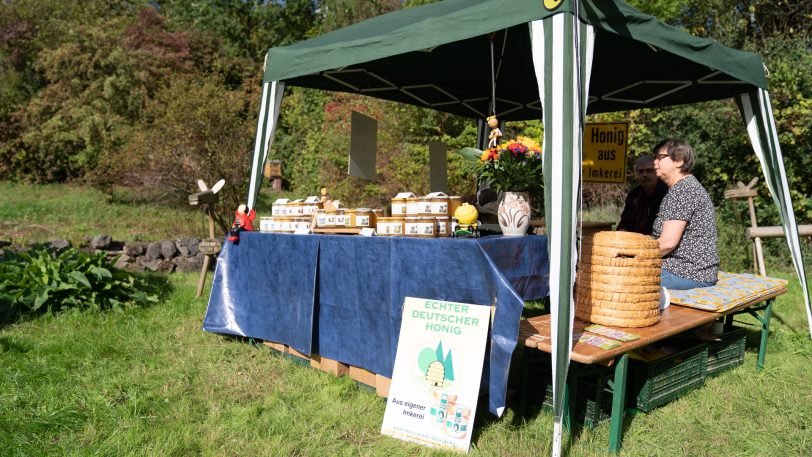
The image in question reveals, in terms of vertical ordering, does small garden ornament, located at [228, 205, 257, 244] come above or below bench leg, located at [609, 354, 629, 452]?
above

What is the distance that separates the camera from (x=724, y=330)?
13.0 ft

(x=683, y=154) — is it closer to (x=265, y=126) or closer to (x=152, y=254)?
(x=265, y=126)

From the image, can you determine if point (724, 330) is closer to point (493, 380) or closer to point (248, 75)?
point (493, 380)

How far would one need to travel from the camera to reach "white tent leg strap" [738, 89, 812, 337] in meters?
3.93

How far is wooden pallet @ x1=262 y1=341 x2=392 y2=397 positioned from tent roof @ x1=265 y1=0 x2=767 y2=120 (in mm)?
1813

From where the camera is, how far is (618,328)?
9.16 ft

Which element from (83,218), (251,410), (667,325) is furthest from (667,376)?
(83,218)

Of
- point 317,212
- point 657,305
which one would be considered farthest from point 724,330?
point 317,212

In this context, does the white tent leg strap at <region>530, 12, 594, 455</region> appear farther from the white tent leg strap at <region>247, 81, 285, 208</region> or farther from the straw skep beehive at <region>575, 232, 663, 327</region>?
the white tent leg strap at <region>247, 81, 285, 208</region>

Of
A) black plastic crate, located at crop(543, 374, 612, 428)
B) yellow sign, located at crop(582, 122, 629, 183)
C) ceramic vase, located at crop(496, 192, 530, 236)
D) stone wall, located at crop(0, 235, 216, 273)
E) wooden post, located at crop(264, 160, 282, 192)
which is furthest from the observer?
wooden post, located at crop(264, 160, 282, 192)

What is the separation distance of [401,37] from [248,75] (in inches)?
554

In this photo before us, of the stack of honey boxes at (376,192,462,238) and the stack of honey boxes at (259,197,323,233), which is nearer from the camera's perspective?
the stack of honey boxes at (376,192,462,238)

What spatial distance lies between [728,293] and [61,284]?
508 centimetres

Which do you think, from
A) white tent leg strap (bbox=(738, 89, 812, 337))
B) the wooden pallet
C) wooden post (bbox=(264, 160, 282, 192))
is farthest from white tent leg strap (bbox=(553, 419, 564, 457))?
wooden post (bbox=(264, 160, 282, 192))
